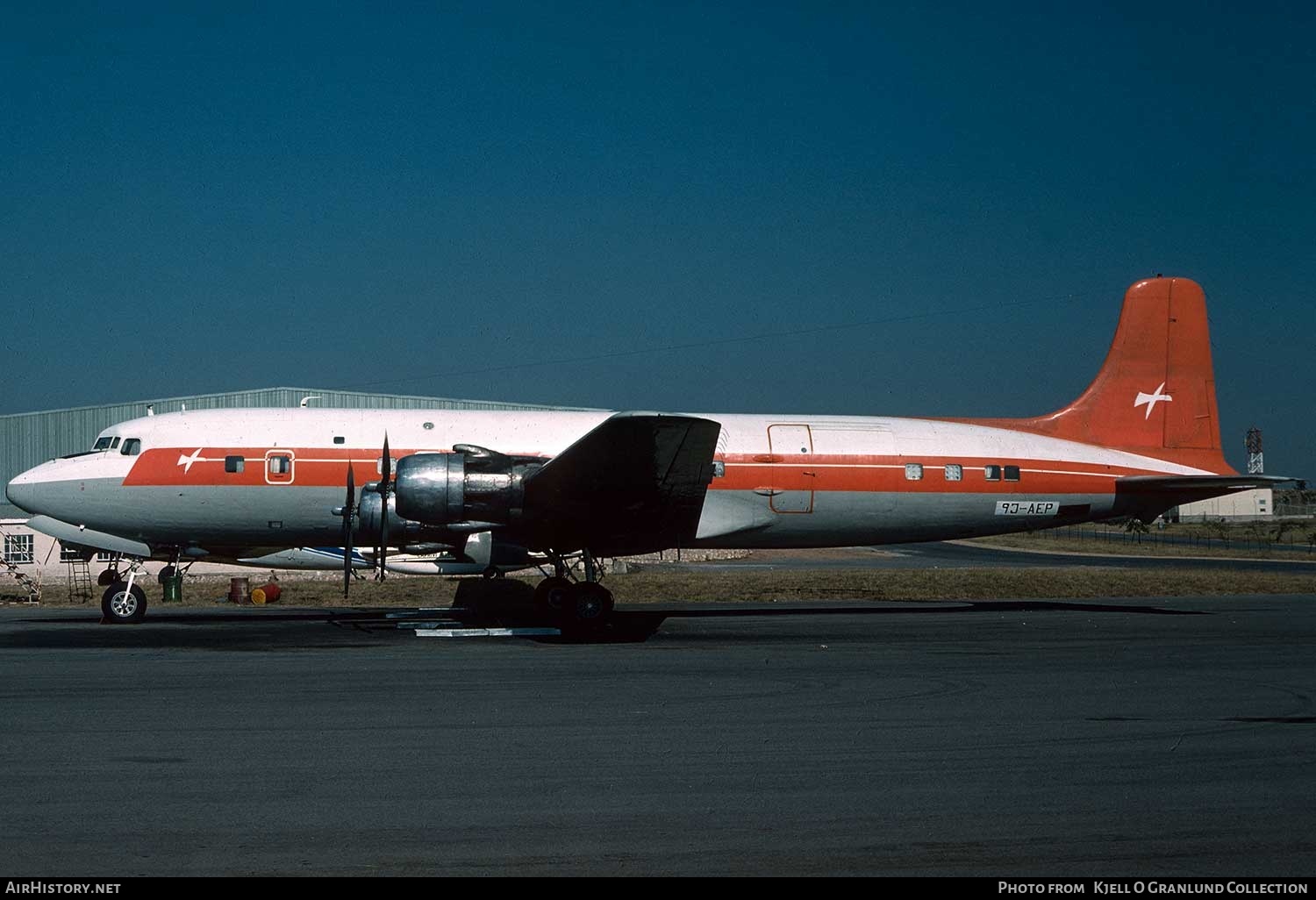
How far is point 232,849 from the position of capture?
5.37 m

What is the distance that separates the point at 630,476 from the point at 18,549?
86.6ft

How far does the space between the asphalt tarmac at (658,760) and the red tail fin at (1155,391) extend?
779 cm

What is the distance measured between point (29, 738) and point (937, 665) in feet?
28.7

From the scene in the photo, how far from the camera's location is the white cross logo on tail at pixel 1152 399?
69.5 ft

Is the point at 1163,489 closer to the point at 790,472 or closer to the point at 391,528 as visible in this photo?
the point at 790,472

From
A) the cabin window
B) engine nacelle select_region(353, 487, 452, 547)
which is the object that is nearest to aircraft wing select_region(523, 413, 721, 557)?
engine nacelle select_region(353, 487, 452, 547)

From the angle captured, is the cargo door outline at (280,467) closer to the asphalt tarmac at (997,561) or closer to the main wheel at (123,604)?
the main wheel at (123,604)

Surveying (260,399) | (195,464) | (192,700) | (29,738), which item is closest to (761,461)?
(195,464)

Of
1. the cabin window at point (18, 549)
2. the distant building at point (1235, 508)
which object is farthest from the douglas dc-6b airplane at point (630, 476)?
the distant building at point (1235, 508)

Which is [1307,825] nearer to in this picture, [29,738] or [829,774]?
[829,774]

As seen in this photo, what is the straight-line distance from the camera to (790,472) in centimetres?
1906

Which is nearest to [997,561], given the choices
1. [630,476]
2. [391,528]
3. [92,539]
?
[630,476]

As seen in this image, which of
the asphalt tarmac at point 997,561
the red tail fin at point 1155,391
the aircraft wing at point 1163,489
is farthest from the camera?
the asphalt tarmac at point 997,561

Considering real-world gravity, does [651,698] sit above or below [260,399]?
below
